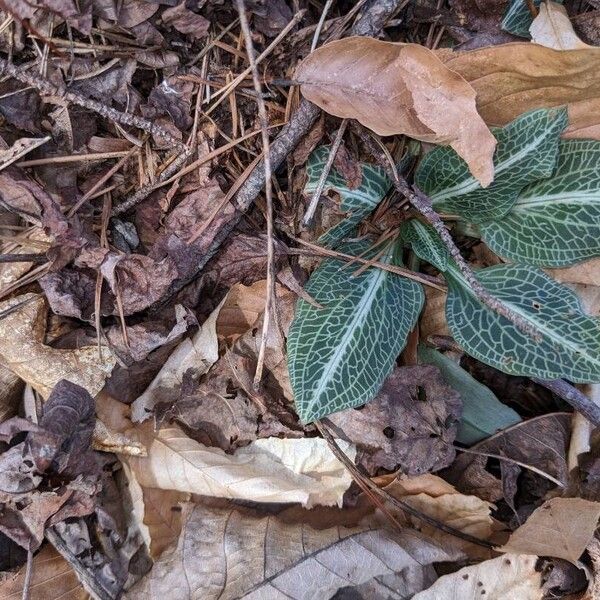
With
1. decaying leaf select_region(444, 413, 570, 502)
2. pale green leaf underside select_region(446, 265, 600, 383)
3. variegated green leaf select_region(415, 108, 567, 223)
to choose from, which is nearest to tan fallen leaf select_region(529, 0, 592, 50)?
variegated green leaf select_region(415, 108, 567, 223)

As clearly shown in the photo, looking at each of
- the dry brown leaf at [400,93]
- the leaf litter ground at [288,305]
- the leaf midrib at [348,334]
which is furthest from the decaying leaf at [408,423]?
the dry brown leaf at [400,93]

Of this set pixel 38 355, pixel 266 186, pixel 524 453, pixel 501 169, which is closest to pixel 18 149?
pixel 38 355

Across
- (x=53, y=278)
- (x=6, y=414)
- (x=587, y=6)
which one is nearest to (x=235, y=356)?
(x=53, y=278)

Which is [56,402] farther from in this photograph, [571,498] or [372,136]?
[571,498]

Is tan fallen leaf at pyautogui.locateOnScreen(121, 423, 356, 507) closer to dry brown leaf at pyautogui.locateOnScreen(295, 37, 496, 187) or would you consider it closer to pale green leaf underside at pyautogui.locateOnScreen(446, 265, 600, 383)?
pale green leaf underside at pyautogui.locateOnScreen(446, 265, 600, 383)

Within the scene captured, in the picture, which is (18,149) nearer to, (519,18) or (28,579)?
(28,579)

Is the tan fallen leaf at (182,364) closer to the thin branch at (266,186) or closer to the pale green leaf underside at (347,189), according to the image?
the thin branch at (266,186)
